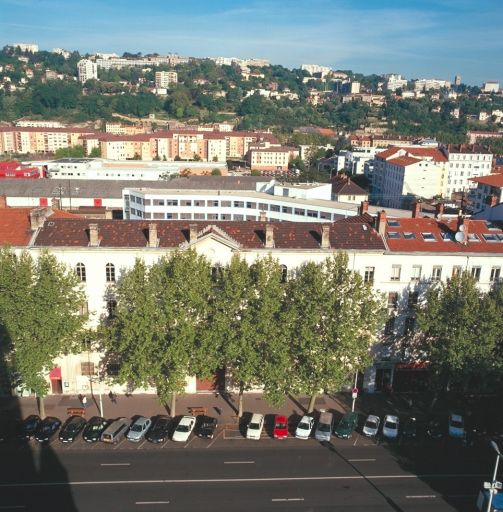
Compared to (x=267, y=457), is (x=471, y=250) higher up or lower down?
higher up

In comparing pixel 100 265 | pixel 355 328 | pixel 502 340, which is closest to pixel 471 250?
pixel 502 340

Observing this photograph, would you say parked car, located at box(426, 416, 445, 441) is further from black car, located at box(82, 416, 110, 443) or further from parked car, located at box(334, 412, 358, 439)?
black car, located at box(82, 416, 110, 443)

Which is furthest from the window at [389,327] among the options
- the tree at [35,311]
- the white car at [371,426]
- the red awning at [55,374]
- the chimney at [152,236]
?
the red awning at [55,374]

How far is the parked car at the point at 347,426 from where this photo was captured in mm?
38750

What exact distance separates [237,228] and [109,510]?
77.2ft

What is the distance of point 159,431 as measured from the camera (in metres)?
37.9

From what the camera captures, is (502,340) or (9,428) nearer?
(9,428)

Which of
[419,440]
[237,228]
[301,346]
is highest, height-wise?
[237,228]

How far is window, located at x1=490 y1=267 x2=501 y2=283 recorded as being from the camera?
44.5 meters

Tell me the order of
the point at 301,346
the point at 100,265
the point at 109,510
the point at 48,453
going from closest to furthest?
the point at 109,510 < the point at 48,453 < the point at 301,346 < the point at 100,265

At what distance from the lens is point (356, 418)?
134ft

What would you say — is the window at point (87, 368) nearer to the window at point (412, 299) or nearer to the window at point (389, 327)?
the window at point (389, 327)

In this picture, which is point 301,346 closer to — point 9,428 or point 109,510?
point 109,510

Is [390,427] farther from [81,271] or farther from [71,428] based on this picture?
[81,271]
